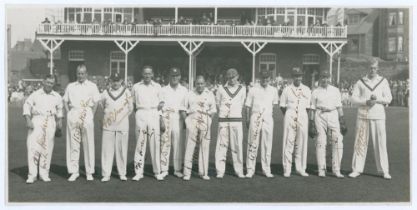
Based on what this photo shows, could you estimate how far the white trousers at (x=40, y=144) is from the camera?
6500 millimetres

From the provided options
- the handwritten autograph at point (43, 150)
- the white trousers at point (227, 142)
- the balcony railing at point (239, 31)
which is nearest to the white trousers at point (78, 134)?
the handwritten autograph at point (43, 150)

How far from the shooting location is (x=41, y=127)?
21.4 feet

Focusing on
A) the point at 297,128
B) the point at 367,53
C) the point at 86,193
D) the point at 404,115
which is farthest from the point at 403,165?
the point at 367,53

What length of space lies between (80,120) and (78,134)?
0.65 ft

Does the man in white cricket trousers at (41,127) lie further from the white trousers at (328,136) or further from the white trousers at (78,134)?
the white trousers at (328,136)

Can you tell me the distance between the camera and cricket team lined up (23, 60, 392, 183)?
6.59 meters

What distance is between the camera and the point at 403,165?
7660 millimetres

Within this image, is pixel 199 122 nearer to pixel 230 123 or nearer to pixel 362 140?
pixel 230 123

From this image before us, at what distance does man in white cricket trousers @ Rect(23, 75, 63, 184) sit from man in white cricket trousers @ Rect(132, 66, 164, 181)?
1.11 metres

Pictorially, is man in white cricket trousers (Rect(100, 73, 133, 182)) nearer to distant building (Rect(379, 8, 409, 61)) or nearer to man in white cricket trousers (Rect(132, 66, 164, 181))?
man in white cricket trousers (Rect(132, 66, 164, 181))

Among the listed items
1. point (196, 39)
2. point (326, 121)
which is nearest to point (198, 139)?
point (326, 121)

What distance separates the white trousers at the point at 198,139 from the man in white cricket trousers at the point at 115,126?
0.87m

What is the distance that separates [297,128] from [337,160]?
737 mm

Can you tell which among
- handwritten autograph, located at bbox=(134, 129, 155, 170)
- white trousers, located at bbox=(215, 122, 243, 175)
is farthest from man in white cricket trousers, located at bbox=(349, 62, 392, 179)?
handwritten autograph, located at bbox=(134, 129, 155, 170)
